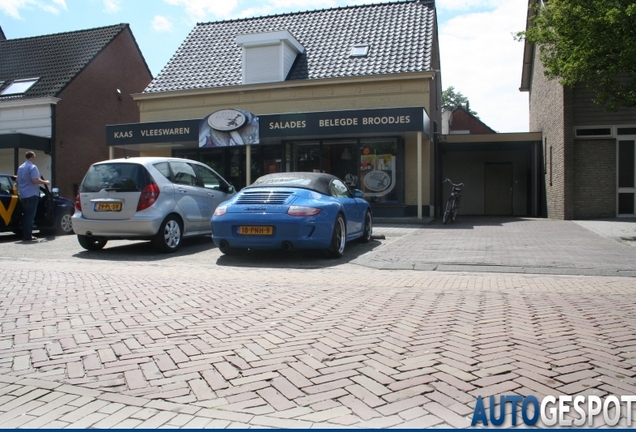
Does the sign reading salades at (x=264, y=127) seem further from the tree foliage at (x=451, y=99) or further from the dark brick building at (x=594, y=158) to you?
the tree foliage at (x=451, y=99)

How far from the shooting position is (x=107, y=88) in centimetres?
2606

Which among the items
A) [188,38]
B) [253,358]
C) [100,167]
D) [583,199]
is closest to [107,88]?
[188,38]

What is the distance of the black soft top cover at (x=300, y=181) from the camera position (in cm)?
909

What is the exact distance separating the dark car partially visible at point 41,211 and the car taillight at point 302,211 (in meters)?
6.70

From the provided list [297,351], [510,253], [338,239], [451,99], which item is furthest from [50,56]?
[451,99]

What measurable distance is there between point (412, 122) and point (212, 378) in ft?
43.9

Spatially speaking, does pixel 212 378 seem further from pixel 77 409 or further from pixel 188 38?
pixel 188 38

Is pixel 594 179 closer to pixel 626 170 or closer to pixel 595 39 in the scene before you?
pixel 626 170

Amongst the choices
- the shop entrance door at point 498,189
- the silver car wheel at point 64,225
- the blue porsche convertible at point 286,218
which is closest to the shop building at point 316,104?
the shop entrance door at point 498,189

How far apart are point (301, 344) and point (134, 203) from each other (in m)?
6.09

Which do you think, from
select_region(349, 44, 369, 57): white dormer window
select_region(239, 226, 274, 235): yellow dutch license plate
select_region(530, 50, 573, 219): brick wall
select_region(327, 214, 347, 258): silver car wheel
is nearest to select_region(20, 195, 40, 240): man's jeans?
select_region(239, 226, 274, 235): yellow dutch license plate

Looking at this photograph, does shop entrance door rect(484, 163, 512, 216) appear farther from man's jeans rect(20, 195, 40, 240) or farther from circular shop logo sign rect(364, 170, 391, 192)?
man's jeans rect(20, 195, 40, 240)

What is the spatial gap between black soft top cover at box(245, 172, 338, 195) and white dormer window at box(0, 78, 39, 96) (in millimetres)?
18856

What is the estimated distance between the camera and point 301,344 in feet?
13.1
